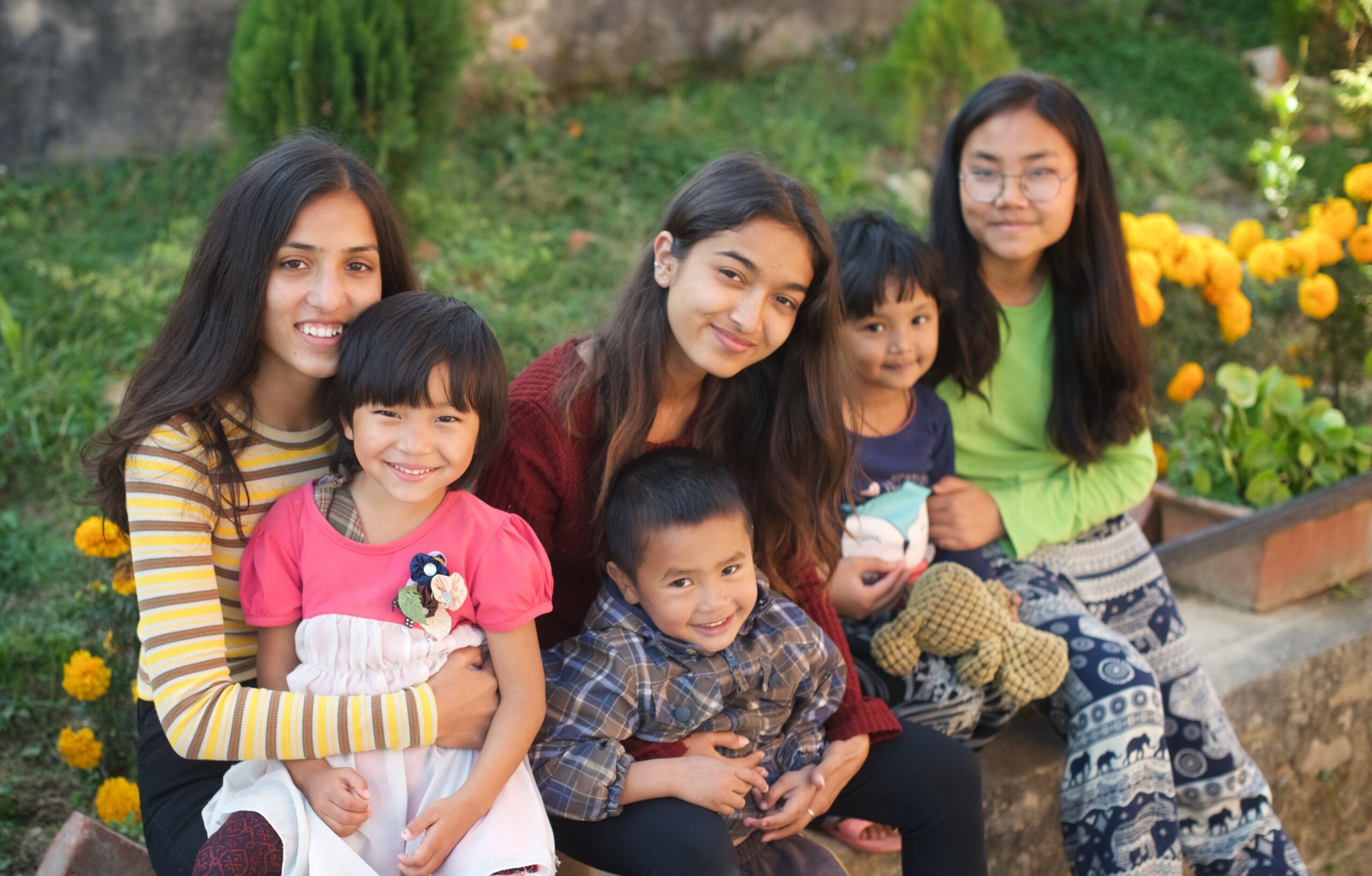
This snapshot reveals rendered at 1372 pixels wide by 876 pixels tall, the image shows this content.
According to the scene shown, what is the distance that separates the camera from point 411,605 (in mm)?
1707

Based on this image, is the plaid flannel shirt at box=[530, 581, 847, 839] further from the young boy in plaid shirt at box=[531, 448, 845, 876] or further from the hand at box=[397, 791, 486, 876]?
the hand at box=[397, 791, 486, 876]

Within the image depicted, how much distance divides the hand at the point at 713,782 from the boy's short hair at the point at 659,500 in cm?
33

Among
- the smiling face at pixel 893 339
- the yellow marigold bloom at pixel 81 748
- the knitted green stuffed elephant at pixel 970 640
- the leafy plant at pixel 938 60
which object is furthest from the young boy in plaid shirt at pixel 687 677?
the leafy plant at pixel 938 60

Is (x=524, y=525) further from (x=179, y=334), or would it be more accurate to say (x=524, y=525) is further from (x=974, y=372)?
(x=974, y=372)

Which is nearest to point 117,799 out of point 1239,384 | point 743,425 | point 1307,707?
point 743,425

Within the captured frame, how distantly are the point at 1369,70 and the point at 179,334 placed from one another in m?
6.13

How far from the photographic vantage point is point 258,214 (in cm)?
183

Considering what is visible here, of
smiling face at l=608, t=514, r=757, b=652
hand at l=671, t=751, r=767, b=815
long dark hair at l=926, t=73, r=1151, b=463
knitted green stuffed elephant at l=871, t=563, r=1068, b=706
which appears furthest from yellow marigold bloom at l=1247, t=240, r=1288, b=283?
hand at l=671, t=751, r=767, b=815

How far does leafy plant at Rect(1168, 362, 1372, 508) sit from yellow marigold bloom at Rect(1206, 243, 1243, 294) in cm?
26

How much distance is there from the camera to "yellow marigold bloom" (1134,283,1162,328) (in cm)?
342

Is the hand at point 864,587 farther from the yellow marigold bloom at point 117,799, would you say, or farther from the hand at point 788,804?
the yellow marigold bloom at point 117,799

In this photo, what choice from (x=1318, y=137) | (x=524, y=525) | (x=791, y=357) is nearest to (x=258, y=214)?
(x=524, y=525)

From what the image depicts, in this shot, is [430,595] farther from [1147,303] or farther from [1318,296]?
[1318,296]

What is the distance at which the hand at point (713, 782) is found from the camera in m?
1.83
